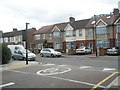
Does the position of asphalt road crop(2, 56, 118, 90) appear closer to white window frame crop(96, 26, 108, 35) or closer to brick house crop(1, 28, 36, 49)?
white window frame crop(96, 26, 108, 35)

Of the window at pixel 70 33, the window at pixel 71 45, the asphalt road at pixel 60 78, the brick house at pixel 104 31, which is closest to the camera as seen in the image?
the asphalt road at pixel 60 78

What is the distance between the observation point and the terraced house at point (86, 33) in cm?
3284

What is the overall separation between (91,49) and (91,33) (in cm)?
389

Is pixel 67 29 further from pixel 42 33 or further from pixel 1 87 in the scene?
pixel 1 87

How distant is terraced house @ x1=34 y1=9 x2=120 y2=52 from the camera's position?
3284 centimetres

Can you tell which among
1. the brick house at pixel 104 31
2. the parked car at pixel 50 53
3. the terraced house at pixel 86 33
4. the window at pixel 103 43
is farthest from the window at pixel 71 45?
the parked car at pixel 50 53

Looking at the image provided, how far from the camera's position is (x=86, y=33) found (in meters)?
36.6

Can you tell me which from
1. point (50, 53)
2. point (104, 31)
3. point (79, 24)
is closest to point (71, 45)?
point (79, 24)

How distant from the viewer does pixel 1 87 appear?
24.5ft

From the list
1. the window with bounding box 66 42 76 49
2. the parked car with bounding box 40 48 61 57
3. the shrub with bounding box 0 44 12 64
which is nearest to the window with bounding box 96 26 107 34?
the window with bounding box 66 42 76 49

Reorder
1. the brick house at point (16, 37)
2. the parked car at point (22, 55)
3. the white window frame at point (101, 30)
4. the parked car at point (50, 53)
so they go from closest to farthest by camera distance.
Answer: the parked car at point (22, 55) → the parked car at point (50, 53) → the white window frame at point (101, 30) → the brick house at point (16, 37)

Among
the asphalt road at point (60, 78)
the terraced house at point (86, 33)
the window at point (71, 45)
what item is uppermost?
the terraced house at point (86, 33)

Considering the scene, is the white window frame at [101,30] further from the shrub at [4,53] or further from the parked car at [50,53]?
the shrub at [4,53]

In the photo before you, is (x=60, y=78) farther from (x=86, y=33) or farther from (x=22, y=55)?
(x=86, y=33)
